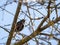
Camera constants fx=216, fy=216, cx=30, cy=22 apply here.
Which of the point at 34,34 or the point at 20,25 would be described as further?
the point at 20,25

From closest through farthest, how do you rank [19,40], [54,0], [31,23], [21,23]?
[54,0] < [31,23] < [19,40] < [21,23]

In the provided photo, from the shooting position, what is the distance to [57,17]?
11.0 ft

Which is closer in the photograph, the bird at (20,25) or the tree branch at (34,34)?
the tree branch at (34,34)

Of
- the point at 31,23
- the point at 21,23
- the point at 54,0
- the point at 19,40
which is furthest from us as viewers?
the point at 21,23

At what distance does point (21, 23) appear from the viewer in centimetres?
394

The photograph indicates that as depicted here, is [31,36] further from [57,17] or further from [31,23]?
[57,17]

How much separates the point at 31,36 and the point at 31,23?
0.21 meters

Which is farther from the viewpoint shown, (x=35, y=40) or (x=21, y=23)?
→ (x=21, y=23)

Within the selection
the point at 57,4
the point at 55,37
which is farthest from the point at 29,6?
the point at 55,37

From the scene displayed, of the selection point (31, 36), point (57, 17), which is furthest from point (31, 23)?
point (57, 17)

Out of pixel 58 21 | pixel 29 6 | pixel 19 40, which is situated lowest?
pixel 19 40

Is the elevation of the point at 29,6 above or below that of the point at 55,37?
above

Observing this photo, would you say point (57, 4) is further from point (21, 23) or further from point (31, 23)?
point (21, 23)

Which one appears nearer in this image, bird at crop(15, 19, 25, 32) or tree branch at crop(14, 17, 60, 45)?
tree branch at crop(14, 17, 60, 45)
